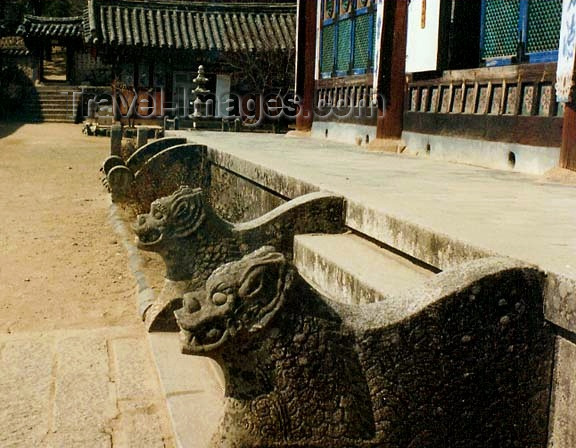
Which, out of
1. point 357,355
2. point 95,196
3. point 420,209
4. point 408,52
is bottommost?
point 95,196

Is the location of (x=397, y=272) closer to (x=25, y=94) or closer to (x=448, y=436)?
(x=448, y=436)

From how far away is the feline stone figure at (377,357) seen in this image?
→ 2.21 metres

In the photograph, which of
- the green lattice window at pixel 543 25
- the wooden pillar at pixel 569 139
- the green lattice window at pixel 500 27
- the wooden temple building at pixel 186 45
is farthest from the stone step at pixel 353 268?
the wooden temple building at pixel 186 45

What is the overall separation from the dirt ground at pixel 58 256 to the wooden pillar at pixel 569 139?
3.26m

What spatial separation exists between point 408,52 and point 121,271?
4028 millimetres

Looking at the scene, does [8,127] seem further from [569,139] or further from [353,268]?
[353,268]

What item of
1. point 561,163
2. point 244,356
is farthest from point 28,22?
point 244,356

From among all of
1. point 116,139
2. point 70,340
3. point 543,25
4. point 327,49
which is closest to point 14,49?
point 116,139

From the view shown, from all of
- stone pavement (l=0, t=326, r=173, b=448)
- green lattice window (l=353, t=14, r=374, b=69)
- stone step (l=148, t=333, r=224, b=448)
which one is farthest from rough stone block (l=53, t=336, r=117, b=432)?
green lattice window (l=353, t=14, r=374, b=69)

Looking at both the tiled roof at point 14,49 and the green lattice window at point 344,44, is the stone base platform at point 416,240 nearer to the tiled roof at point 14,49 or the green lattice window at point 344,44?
the green lattice window at point 344,44

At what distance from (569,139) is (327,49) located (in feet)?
23.4

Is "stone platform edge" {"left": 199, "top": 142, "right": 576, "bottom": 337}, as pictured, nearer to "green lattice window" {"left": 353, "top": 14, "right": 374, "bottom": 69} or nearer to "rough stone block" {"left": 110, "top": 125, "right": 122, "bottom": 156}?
"green lattice window" {"left": 353, "top": 14, "right": 374, "bottom": 69}

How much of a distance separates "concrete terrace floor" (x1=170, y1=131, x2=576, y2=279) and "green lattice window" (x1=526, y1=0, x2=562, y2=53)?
3.58 ft

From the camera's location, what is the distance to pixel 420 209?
3.60m
